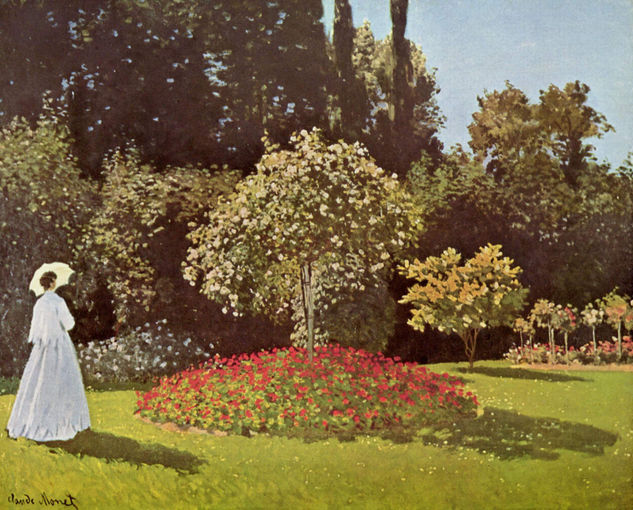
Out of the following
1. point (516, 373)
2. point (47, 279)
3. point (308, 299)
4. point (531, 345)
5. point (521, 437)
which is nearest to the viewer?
point (521, 437)

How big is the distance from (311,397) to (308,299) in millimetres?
1405

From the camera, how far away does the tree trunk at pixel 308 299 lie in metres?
7.65

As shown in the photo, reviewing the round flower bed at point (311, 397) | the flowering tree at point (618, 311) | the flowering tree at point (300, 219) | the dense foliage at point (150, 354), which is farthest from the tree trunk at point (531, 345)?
the dense foliage at point (150, 354)

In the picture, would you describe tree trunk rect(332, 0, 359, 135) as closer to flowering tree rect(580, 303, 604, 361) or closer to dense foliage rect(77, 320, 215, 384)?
flowering tree rect(580, 303, 604, 361)

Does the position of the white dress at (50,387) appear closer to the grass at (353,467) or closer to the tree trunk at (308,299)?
the grass at (353,467)

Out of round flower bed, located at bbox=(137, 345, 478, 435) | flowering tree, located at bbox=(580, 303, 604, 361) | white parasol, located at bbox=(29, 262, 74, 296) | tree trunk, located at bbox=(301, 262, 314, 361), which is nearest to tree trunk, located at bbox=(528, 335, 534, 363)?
flowering tree, located at bbox=(580, 303, 604, 361)

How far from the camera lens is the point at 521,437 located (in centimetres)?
642

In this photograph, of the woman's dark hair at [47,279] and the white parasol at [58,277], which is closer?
the woman's dark hair at [47,279]


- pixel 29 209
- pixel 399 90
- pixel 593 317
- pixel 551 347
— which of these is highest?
pixel 399 90

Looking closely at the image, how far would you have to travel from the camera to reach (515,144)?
7750 mm
